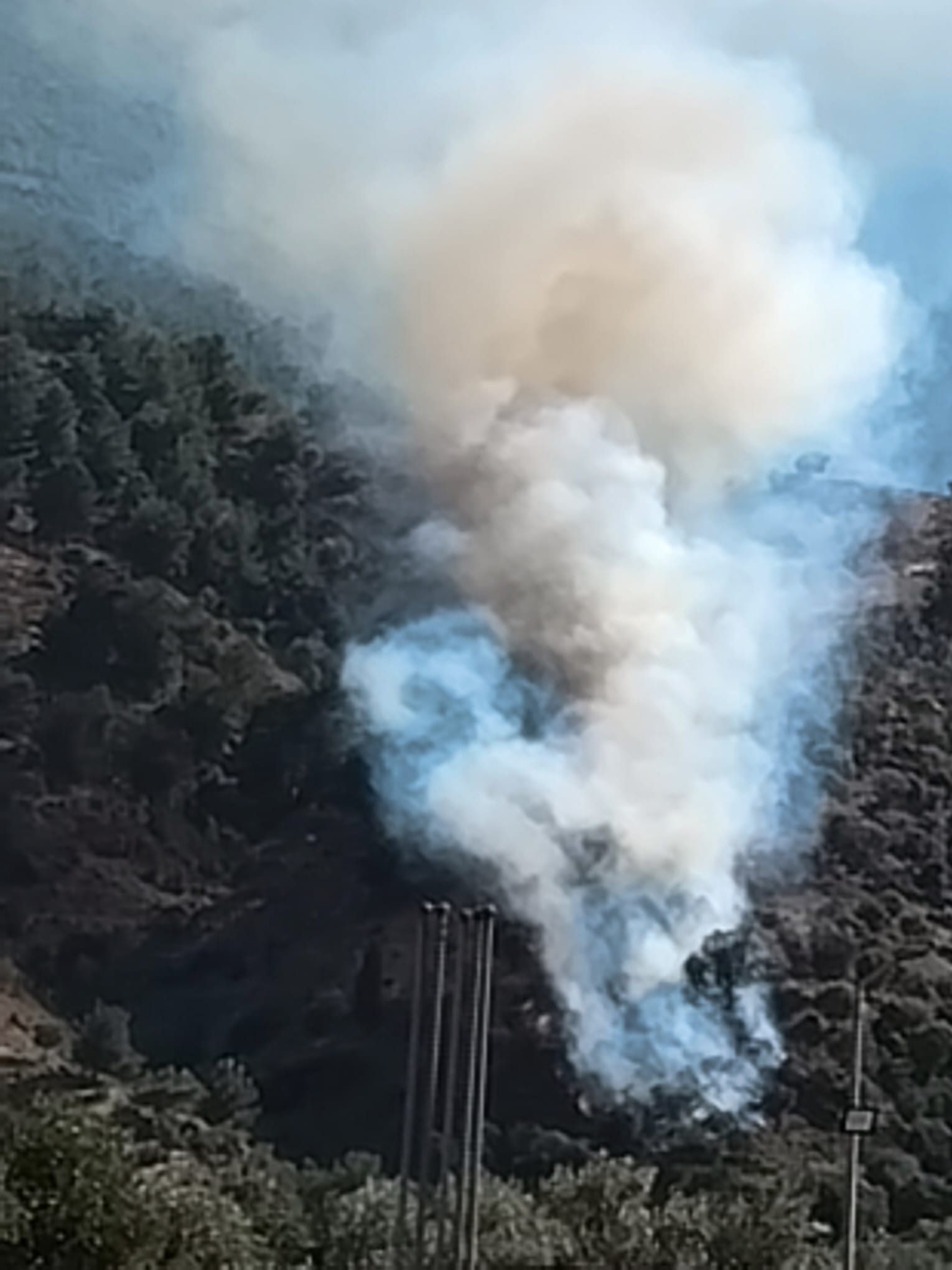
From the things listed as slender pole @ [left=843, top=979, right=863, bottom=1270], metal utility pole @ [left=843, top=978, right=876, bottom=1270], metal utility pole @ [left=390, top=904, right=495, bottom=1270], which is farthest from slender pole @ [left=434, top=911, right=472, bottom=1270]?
metal utility pole @ [left=843, top=978, right=876, bottom=1270]

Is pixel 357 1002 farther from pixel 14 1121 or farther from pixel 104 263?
pixel 104 263

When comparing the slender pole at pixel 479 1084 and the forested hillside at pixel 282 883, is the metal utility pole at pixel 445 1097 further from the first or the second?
the forested hillside at pixel 282 883

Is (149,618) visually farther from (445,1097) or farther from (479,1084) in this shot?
(479,1084)

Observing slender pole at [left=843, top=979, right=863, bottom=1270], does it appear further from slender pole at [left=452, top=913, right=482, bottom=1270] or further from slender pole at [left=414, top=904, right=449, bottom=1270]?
slender pole at [left=414, top=904, right=449, bottom=1270]

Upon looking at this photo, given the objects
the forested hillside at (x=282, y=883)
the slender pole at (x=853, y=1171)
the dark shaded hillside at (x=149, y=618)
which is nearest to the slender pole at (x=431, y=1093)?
the forested hillside at (x=282, y=883)

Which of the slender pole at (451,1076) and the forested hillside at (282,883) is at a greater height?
the forested hillside at (282,883)

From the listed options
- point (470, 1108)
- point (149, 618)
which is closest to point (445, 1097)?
point (470, 1108)

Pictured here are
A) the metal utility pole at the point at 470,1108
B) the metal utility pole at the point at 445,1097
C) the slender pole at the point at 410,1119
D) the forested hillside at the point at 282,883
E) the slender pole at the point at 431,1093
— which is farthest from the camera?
the forested hillside at the point at 282,883
